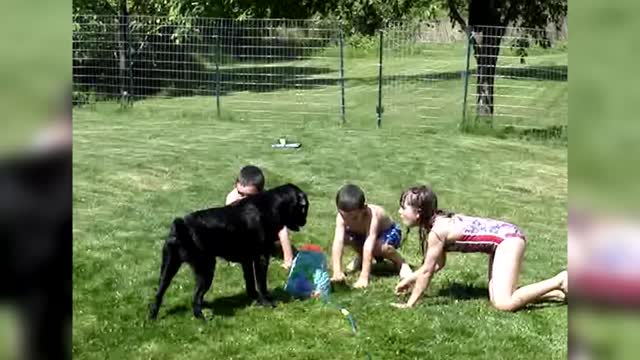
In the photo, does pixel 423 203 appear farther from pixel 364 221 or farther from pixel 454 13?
pixel 454 13

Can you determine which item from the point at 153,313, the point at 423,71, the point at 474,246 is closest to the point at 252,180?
the point at 153,313

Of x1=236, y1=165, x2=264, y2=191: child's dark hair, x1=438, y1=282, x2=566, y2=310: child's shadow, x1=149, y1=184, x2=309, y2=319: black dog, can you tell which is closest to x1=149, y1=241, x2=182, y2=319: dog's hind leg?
x1=149, y1=184, x2=309, y2=319: black dog

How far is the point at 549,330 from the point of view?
4711 mm

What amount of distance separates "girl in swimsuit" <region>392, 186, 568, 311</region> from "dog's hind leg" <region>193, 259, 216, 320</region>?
1.24m

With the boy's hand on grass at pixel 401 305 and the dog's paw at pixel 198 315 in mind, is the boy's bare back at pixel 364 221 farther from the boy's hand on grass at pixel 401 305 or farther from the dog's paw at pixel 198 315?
the dog's paw at pixel 198 315

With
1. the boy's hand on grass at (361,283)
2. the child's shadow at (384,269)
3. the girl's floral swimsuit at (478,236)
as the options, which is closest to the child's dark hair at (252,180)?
the boy's hand on grass at (361,283)

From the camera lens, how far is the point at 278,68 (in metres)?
22.6

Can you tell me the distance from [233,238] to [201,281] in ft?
1.02

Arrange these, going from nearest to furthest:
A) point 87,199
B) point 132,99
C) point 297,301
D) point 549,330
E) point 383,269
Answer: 1. point 549,330
2. point 297,301
3. point 383,269
4. point 87,199
5. point 132,99

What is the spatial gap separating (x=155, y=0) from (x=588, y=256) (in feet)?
79.4

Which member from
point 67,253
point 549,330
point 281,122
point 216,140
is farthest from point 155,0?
point 67,253

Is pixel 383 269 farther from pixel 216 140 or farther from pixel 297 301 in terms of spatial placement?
pixel 216 140

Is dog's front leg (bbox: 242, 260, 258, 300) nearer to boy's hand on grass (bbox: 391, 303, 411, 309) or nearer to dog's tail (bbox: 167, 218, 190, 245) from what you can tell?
dog's tail (bbox: 167, 218, 190, 245)

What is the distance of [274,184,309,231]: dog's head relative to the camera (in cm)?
507
